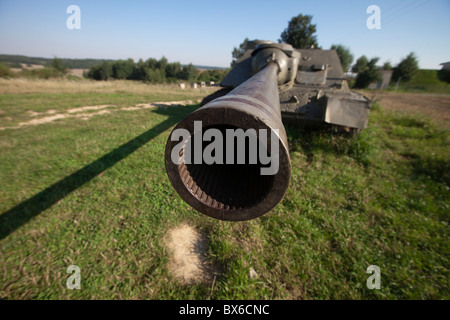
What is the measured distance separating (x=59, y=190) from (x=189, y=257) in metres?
2.73

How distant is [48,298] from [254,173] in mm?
2310

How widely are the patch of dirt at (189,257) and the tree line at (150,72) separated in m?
48.7

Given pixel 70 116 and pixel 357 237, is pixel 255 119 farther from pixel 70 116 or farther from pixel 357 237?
pixel 70 116

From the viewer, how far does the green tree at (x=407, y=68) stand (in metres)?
36.3

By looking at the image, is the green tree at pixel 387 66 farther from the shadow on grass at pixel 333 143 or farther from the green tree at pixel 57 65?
the green tree at pixel 57 65

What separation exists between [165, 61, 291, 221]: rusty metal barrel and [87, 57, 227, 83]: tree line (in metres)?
49.6

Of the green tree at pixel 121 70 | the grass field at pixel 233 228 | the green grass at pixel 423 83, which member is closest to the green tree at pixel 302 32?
the green grass at pixel 423 83

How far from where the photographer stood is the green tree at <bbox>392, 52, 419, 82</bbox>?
Answer: 36.3m

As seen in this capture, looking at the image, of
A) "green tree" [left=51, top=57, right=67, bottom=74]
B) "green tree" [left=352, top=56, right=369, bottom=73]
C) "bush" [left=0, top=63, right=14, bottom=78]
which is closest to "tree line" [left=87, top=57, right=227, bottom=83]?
"green tree" [left=51, top=57, right=67, bottom=74]

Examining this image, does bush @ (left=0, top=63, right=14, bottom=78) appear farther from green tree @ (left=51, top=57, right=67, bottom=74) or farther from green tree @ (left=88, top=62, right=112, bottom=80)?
green tree @ (left=88, top=62, right=112, bottom=80)

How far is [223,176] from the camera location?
4.71 ft

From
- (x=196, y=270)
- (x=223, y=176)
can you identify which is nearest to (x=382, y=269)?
(x=196, y=270)

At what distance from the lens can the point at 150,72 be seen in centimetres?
4662

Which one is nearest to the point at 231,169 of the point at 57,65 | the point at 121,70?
the point at 57,65
